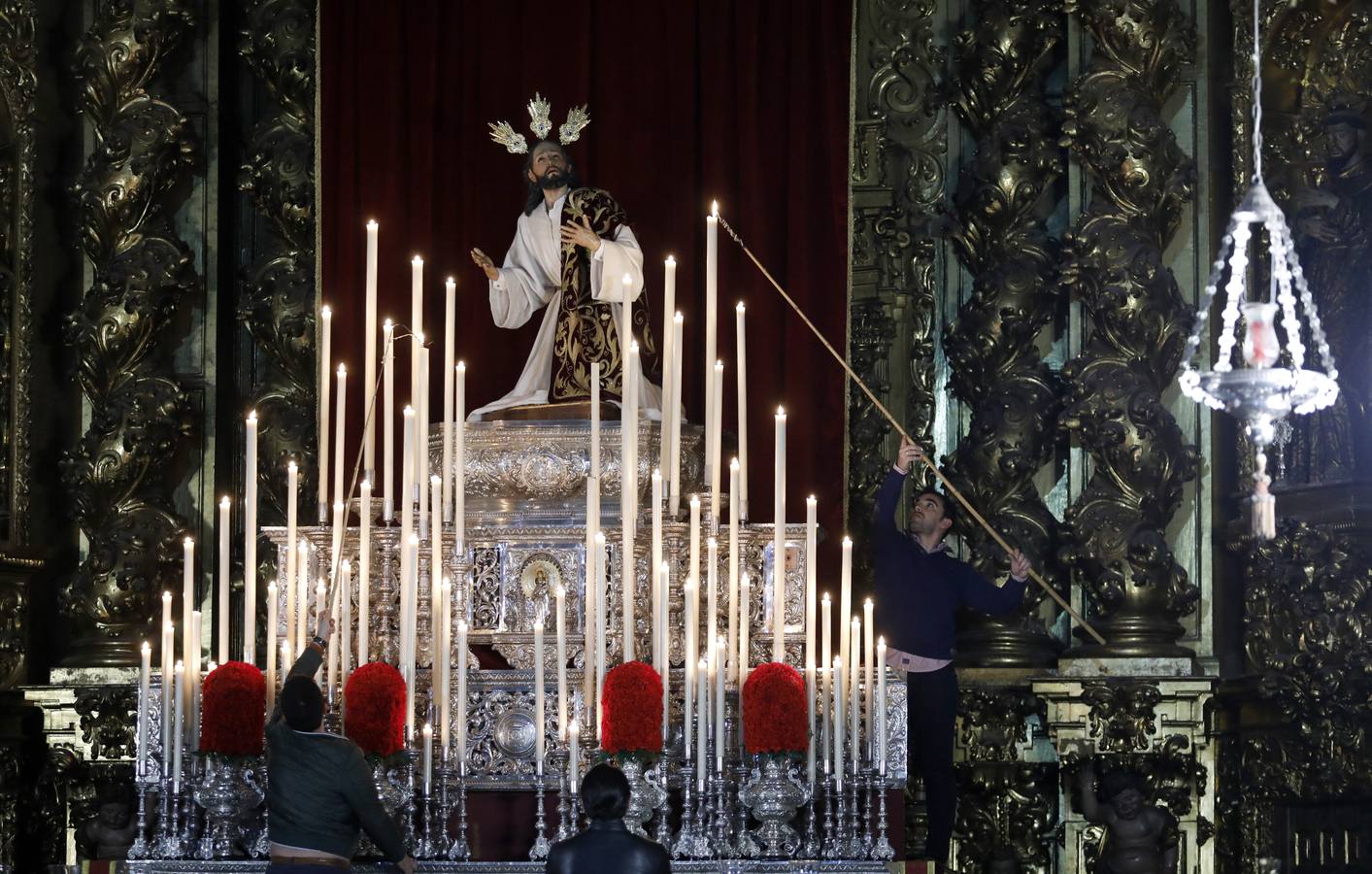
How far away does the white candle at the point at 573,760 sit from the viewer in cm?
780

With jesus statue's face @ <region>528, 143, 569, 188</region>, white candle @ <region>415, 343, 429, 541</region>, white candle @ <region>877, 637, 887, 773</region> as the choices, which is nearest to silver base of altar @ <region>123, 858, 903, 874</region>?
white candle @ <region>877, 637, 887, 773</region>

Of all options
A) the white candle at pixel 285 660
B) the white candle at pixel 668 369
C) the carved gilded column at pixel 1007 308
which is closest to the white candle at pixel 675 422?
the white candle at pixel 668 369

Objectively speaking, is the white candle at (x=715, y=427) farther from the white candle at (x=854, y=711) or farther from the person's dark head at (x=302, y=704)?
the person's dark head at (x=302, y=704)

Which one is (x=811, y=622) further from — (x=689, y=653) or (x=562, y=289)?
(x=562, y=289)

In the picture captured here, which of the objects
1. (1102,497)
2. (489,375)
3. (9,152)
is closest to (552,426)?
(489,375)

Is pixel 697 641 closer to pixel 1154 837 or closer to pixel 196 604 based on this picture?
pixel 1154 837

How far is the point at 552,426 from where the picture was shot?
927cm

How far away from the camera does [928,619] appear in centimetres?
928

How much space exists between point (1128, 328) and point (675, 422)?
7.67ft

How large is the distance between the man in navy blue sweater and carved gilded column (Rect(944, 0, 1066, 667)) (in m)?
0.49

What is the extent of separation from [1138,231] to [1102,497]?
1126 mm

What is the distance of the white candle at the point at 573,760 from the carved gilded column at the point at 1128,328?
8.93 feet

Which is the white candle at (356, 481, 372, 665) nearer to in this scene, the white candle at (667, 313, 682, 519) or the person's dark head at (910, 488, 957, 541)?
the white candle at (667, 313, 682, 519)

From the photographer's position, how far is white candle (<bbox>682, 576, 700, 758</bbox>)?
785cm
